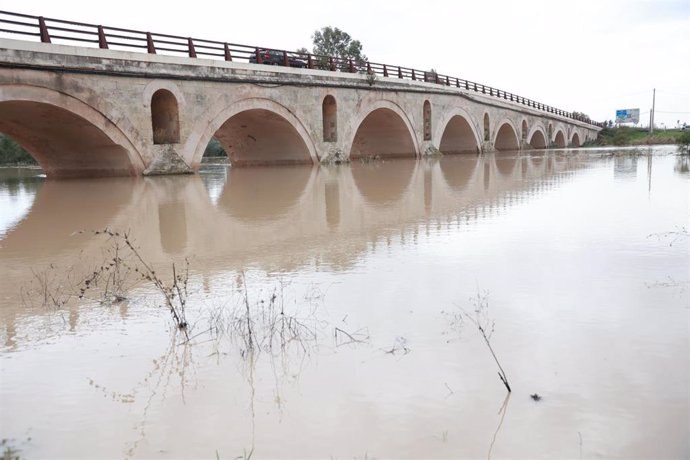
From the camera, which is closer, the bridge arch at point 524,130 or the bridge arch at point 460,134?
the bridge arch at point 460,134

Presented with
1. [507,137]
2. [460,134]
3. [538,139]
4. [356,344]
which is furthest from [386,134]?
[538,139]

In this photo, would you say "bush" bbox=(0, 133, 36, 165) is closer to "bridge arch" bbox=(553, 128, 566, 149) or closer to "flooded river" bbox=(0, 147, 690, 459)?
"flooded river" bbox=(0, 147, 690, 459)

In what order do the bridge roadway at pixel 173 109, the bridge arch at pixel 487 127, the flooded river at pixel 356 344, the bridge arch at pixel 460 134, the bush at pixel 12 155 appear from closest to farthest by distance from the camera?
the flooded river at pixel 356 344
the bridge roadway at pixel 173 109
the bridge arch at pixel 460 134
the bridge arch at pixel 487 127
the bush at pixel 12 155

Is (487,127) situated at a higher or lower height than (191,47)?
lower

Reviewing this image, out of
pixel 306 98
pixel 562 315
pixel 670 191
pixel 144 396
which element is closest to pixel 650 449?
pixel 562 315

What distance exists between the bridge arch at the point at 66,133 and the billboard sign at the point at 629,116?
99.3 meters

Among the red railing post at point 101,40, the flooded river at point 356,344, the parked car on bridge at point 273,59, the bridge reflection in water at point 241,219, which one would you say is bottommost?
the flooded river at point 356,344

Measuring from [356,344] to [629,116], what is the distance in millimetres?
110479

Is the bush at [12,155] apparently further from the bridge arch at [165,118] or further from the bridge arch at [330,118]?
the bridge arch at [165,118]

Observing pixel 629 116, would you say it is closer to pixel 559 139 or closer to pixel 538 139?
pixel 559 139

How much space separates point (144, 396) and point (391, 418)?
1.28 m

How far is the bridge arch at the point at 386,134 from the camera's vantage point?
3155 centimetres

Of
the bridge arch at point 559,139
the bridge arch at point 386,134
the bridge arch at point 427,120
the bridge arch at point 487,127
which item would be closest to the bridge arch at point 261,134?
the bridge arch at point 386,134

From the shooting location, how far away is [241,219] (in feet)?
30.8
